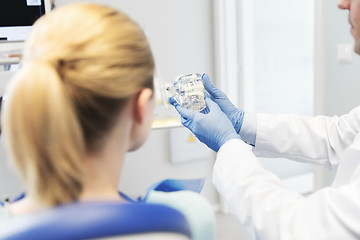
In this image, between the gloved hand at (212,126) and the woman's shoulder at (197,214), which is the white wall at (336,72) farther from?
the woman's shoulder at (197,214)

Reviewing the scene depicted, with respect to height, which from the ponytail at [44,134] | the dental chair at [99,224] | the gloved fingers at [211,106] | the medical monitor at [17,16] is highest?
the medical monitor at [17,16]

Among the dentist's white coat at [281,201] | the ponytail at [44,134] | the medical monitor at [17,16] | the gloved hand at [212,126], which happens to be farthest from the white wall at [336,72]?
the ponytail at [44,134]

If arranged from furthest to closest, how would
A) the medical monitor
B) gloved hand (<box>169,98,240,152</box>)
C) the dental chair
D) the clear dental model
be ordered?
the medical monitor → the clear dental model → gloved hand (<box>169,98,240,152</box>) → the dental chair

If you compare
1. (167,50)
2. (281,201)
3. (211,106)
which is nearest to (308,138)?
(211,106)

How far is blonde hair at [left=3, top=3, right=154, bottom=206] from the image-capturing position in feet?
1.83

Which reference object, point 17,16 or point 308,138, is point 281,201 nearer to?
point 308,138

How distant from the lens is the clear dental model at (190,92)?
1.21 meters

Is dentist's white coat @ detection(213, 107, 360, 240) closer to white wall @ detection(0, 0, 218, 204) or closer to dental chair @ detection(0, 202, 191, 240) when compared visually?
dental chair @ detection(0, 202, 191, 240)

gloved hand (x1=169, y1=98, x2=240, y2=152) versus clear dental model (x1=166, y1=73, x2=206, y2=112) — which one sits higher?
clear dental model (x1=166, y1=73, x2=206, y2=112)

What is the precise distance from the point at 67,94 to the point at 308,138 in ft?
3.30

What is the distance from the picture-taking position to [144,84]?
67 cm

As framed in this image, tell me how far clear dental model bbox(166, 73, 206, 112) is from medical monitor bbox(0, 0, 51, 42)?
0.76 metres

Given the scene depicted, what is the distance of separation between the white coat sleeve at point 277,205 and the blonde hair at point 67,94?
415mm

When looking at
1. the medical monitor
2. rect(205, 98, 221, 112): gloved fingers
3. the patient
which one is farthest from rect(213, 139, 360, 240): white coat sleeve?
the medical monitor
